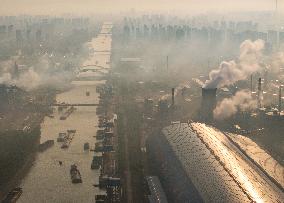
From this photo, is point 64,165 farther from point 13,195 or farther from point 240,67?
point 240,67

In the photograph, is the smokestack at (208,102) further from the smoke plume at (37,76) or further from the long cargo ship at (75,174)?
the smoke plume at (37,76)

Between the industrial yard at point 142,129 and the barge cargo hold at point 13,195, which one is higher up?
the industrial yard at point 142,129

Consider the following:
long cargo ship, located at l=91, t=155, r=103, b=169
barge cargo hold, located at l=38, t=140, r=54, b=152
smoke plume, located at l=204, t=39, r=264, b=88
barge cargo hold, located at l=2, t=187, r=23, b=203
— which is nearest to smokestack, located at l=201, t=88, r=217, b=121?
smoke plume, located at l=204, t=39, r=264, b=88

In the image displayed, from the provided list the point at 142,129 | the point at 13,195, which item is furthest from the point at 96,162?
the point at 142,129

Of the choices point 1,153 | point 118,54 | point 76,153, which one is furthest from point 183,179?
point 118,54

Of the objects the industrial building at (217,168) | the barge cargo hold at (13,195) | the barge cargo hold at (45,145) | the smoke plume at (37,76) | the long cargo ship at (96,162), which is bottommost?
the barge cargo hold at (13,195)

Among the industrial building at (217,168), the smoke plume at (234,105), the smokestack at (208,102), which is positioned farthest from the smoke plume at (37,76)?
the industrial building at (217,168)

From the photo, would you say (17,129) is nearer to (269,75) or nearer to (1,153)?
(1,153)
